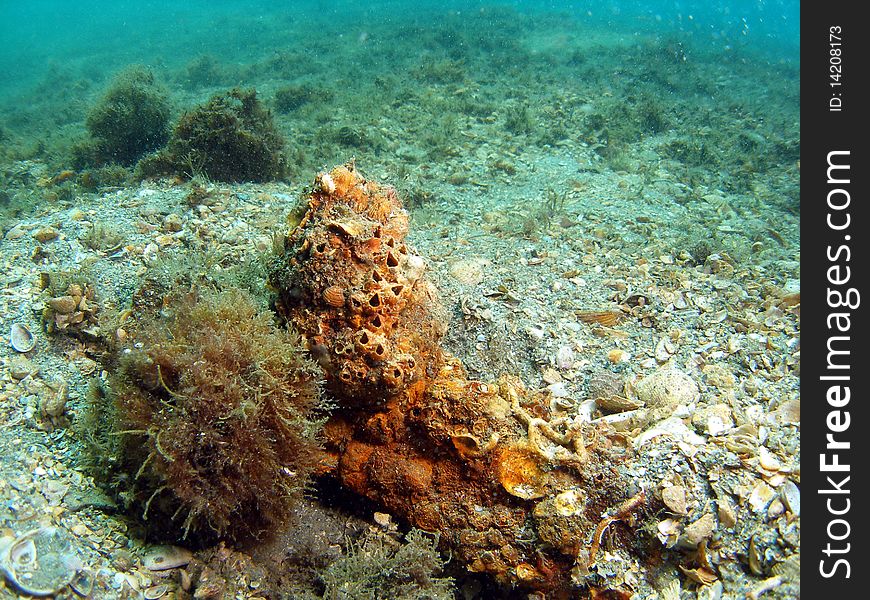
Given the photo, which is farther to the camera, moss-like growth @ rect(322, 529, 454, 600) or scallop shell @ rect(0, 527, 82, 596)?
moss-like growth @ rect(322, 529, 454, 600)

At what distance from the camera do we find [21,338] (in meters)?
3.77

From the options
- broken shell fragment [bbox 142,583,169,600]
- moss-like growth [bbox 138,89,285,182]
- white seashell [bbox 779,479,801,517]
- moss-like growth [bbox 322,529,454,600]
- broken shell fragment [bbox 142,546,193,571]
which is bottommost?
moss-like growth [bbox 322,529,454,600]

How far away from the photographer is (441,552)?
3012mm

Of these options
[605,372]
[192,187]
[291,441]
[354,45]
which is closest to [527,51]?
[354,45]

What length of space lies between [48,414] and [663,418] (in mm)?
4451

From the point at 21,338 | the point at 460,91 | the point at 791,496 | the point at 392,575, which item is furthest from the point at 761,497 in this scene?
the point at 460,91

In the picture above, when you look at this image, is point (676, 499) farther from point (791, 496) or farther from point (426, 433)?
point (426, 433)

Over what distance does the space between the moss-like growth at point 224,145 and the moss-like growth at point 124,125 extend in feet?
7.10

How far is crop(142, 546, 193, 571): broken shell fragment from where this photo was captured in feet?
8.94

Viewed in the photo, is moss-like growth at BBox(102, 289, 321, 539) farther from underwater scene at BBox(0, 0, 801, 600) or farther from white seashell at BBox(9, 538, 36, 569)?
white seashell at BBox(9, 538, 36, 569)

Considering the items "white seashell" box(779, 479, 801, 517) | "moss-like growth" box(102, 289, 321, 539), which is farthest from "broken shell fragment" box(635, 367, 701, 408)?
"moss-like growth" box(102, 289, 321, 539)

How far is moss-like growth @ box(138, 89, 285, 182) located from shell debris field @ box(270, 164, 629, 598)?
16.3 ft
